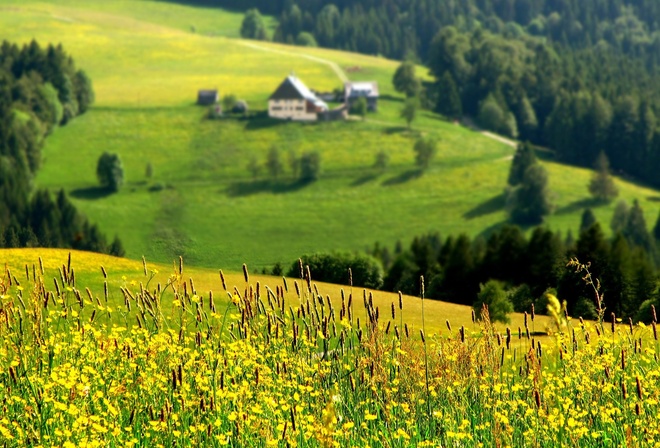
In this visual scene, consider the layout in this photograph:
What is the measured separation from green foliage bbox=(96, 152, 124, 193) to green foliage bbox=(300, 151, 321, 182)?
30.2 m

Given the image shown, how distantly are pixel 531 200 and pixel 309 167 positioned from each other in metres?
37.0

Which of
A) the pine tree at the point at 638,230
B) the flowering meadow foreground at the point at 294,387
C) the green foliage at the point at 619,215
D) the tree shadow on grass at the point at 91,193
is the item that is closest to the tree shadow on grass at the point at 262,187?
the tree shadow on grass at the point at 91,193

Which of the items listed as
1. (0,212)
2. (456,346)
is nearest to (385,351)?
(456,346)

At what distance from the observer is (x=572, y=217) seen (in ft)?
590

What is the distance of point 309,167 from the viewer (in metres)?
185

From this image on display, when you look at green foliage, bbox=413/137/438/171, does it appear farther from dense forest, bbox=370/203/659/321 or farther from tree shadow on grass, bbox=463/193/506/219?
dense forest, bbox=370/203/659/321

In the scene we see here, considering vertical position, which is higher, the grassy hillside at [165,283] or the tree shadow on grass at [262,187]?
the grassy hillside at [165,283]

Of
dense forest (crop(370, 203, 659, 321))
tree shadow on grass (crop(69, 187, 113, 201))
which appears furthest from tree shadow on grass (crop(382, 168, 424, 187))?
dense forest (crop(370, 203, 659, 321))

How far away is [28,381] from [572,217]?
166256 millimetres

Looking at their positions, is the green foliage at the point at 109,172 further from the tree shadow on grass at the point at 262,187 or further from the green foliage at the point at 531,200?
the green foliage at the point at 531,200

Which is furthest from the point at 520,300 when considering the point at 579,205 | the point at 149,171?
the point at 579,205

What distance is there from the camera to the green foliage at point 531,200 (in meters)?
177

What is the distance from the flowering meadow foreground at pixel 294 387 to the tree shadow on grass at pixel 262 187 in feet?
510

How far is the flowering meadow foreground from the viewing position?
1839cm
